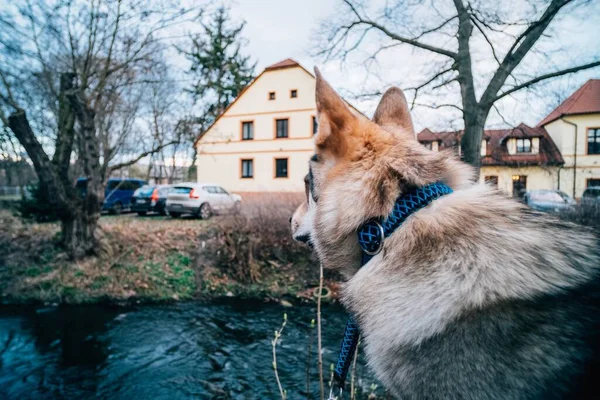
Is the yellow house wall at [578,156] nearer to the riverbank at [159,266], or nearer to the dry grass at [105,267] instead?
the riverbank at [159,266]

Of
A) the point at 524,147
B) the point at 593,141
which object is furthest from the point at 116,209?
the point at 593,141

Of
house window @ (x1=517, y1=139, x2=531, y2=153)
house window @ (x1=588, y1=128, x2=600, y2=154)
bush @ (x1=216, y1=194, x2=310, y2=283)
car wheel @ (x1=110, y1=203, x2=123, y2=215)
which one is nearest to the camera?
bush @ (x1=216, y1=194, x2=310, y2=283)

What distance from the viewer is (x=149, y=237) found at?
12.0m

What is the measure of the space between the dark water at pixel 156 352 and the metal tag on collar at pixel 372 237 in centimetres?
421

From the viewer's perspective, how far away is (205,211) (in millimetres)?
17859

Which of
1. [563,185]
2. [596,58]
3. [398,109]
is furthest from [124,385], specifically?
[563,185]

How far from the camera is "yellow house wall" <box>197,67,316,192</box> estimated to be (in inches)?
1208

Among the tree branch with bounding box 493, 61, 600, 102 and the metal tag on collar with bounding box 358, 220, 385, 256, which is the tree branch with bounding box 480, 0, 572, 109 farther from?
the metal tag on collar with bounding box 358, 220, 385, 256

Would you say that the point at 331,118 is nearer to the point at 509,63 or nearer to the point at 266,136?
the point at 509,63

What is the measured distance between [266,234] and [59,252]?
657 cm

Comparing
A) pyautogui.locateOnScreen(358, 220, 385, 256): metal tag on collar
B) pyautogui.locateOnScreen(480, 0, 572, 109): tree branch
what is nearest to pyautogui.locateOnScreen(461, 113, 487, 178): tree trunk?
pyautogui.locateOnScreen(480, 0, 572, 109): tree branch

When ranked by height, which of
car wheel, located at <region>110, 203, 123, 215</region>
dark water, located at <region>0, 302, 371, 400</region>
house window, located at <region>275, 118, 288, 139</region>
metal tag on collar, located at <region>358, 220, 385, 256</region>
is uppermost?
house window, located at <region>275, 118, 288, 139</region>

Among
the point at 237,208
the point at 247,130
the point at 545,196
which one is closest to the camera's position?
the point at 237,208

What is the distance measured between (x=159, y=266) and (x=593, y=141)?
40647mm
